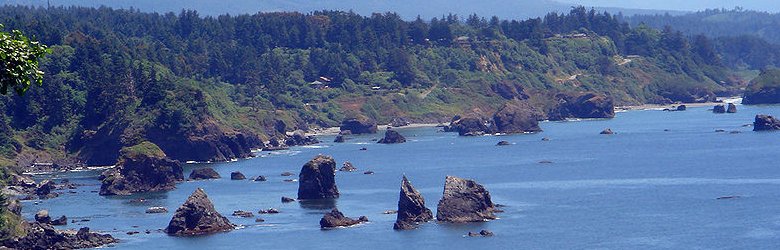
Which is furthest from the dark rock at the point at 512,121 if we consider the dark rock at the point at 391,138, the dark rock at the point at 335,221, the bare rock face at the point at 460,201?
the dark rock at the point at 335,221

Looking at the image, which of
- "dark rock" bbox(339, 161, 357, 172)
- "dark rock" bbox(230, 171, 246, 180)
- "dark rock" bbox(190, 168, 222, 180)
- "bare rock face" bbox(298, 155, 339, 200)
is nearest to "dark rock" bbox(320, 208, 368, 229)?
"bare rock face" bbox(298, 155, 339, 200)

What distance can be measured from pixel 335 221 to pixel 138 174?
100ft

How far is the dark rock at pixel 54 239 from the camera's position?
79.4m

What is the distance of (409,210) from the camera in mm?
92750

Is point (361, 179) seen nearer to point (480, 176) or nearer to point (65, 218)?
point (480, 176)

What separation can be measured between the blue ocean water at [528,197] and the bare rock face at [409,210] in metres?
0.98

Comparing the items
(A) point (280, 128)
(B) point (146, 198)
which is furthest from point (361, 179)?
(A) point (280, 128)

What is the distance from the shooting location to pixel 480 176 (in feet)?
427

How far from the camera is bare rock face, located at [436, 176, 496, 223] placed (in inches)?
3642

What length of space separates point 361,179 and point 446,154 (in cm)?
3220

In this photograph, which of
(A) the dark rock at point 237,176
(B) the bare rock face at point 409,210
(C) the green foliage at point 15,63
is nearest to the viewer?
(C) the green foliage at point 15,63

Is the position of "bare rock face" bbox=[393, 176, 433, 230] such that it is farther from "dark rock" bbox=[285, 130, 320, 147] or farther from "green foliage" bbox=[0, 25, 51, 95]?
"dark rock" bbox=[285, 130, 320, 147]

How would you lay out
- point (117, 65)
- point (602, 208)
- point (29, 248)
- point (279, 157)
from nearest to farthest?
point (29, 248) → point (602, 208) → point (279, 157) → point (117, 65)

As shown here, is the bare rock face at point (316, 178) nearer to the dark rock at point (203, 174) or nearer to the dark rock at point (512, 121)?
the dark rock at point (203, 174)
